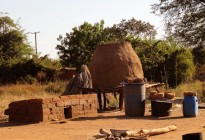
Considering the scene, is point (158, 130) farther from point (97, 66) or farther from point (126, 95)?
point (97, 66)

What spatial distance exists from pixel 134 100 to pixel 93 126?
2275mm

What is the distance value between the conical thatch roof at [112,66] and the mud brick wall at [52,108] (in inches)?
83.7

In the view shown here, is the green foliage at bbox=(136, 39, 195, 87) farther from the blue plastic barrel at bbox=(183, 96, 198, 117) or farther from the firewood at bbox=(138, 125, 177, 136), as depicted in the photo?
the firewood at bbox=(138, 125, 177, 136)

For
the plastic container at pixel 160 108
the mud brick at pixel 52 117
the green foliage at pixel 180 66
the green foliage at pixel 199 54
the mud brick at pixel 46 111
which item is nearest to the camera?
the mud brick at pixel 46 111

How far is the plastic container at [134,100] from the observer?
38.8 ft

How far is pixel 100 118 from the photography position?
11477mm

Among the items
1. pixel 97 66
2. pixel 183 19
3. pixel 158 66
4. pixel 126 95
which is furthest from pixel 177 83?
pixel 126 95

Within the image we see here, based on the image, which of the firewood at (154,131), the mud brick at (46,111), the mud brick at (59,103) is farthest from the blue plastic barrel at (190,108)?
the mud brick at (46,111)

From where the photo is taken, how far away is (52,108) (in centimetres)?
1111

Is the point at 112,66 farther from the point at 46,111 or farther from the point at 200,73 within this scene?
the point at 200,73

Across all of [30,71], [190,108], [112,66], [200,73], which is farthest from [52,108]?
[200,73]

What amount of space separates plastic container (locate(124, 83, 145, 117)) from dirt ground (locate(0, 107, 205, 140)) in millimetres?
235

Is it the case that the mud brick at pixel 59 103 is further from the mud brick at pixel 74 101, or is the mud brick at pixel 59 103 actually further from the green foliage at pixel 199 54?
the green foliage at pixel 199 54

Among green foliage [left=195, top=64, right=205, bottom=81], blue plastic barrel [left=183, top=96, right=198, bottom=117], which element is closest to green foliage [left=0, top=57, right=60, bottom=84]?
green foliage [left=195, top=64, right=205, bottom=81]
